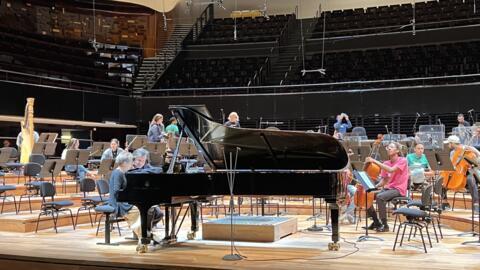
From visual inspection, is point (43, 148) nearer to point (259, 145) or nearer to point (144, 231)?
point (144, 231)

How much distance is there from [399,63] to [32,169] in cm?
1022

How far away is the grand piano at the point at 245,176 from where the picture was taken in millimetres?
5363

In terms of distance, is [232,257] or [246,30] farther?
[246,30]

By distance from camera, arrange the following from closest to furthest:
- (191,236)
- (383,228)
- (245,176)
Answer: (245,176) → (191,236) → (383,228)

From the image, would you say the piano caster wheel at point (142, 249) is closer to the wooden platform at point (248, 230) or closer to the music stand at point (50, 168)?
the wooden platform at point (248, 230)

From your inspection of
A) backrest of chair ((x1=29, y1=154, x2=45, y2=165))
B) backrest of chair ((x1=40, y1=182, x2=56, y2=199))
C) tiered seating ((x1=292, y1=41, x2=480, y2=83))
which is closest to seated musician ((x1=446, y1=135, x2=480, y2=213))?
backrest of chair ((x1=40, y1=182, x2=56, y2=199))

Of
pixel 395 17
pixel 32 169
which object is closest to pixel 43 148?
pixel 32 169

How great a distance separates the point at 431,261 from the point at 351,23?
12.9m

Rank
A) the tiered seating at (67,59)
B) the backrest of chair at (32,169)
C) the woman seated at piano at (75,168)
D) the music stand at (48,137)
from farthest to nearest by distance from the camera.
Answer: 1. the tiered seating at (67,59)
2. the music stand at (48,137)
3. the woman seated at piano at (75,168)
4. the backrest of chair at (32,169)

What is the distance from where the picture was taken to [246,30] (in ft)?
60.2

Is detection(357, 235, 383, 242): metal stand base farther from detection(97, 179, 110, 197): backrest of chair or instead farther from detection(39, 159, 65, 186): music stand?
detection(39, 159, 65, 186): music stand

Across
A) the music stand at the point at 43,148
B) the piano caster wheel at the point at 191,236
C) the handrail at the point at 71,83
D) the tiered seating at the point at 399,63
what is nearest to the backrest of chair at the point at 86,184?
the piano caster wheel at the point at 191,236

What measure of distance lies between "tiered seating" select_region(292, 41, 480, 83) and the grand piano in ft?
30.6

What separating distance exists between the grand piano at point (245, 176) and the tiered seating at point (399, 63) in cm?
932
